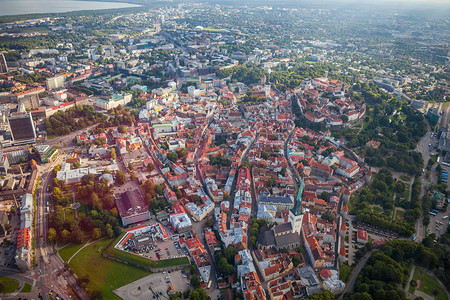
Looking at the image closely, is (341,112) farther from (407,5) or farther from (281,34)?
→ (407,5)

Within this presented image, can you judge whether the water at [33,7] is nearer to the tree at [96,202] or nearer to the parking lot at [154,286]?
the tree at [96,202]

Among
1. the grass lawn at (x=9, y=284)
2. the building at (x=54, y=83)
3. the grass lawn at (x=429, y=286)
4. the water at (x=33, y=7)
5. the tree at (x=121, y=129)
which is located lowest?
the grass lawn at (x=429, y=286)

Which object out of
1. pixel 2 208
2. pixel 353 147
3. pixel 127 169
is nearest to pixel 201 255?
pixel 127 169

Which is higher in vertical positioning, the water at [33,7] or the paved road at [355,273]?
the water at [33,7]

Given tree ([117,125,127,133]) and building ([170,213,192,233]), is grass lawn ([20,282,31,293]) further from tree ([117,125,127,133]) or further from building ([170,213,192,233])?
tree ([117,125,127,133])

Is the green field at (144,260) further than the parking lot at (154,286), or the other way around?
the green field at (144,260)

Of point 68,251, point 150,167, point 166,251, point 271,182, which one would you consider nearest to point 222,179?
point 271,182

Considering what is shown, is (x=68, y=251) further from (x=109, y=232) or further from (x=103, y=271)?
(x=103, y=271)

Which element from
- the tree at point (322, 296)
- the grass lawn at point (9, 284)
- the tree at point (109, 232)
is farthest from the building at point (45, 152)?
the tree at point (322, 296)
